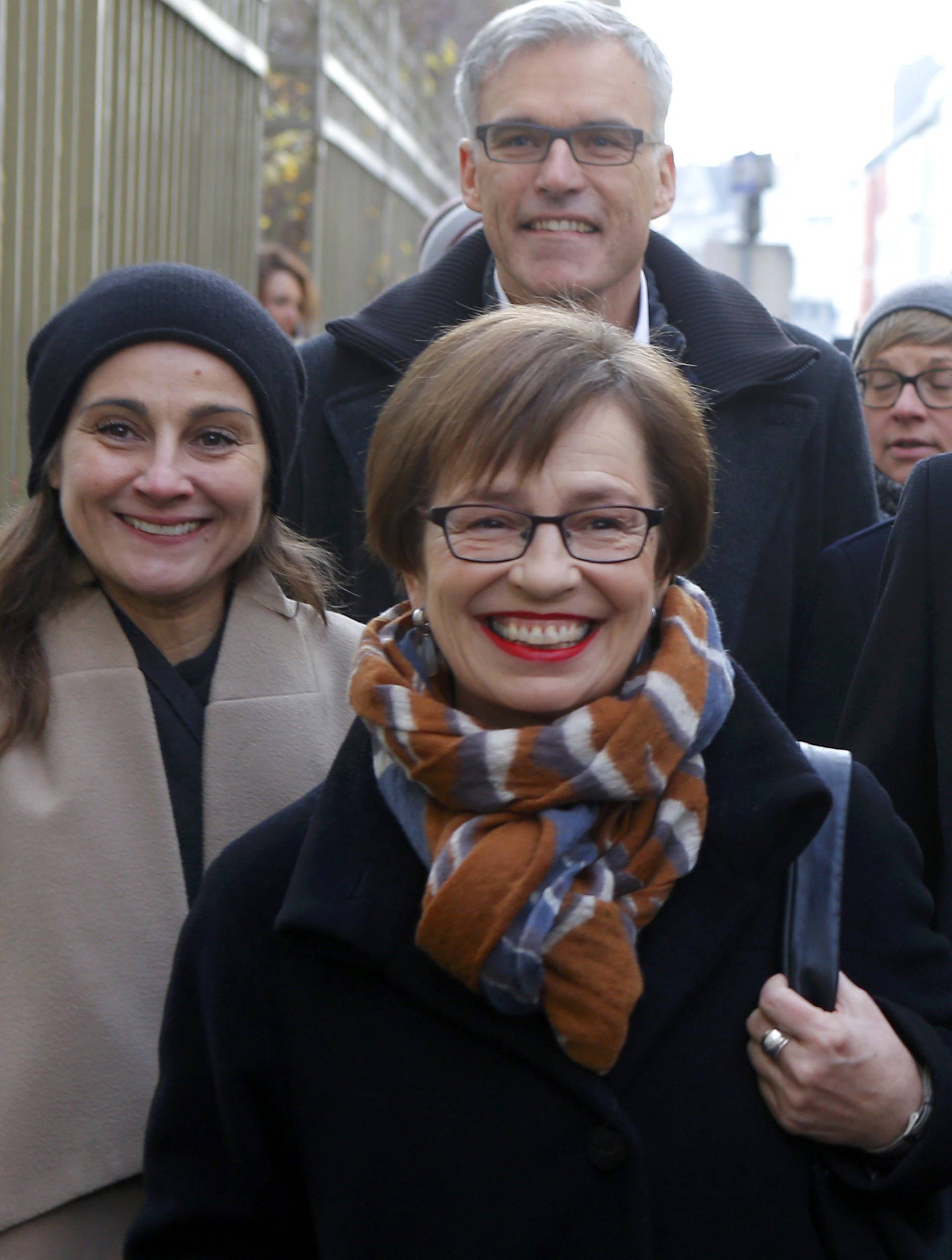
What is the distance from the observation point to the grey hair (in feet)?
12.2

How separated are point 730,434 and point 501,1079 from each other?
69.9 inches

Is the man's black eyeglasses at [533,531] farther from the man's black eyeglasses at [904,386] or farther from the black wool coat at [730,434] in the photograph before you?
the man's black eyeglasses at [904,386]

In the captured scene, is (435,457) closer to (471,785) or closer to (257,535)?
(471,785)

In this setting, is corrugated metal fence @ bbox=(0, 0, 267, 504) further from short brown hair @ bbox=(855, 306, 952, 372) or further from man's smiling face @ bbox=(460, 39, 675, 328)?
short brown hair @ bbox=(855, 306, 952, 372)

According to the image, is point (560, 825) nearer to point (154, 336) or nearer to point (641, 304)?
point (154, 336)

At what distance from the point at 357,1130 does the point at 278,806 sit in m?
0.69

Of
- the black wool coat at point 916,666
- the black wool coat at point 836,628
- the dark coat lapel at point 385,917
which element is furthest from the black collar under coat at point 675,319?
the dark coat lapel at point 385,917

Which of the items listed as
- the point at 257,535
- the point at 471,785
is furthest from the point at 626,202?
the point at 471,785

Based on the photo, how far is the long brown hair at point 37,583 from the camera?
2699 mm

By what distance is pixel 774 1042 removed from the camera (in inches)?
86.0

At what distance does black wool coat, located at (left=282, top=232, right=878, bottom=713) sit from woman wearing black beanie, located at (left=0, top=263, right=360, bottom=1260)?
2.44 ft

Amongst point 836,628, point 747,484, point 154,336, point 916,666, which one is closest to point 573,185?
point 747,484

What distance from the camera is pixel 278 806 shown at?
2797 mm

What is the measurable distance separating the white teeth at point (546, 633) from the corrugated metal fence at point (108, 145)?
6.57 ft
